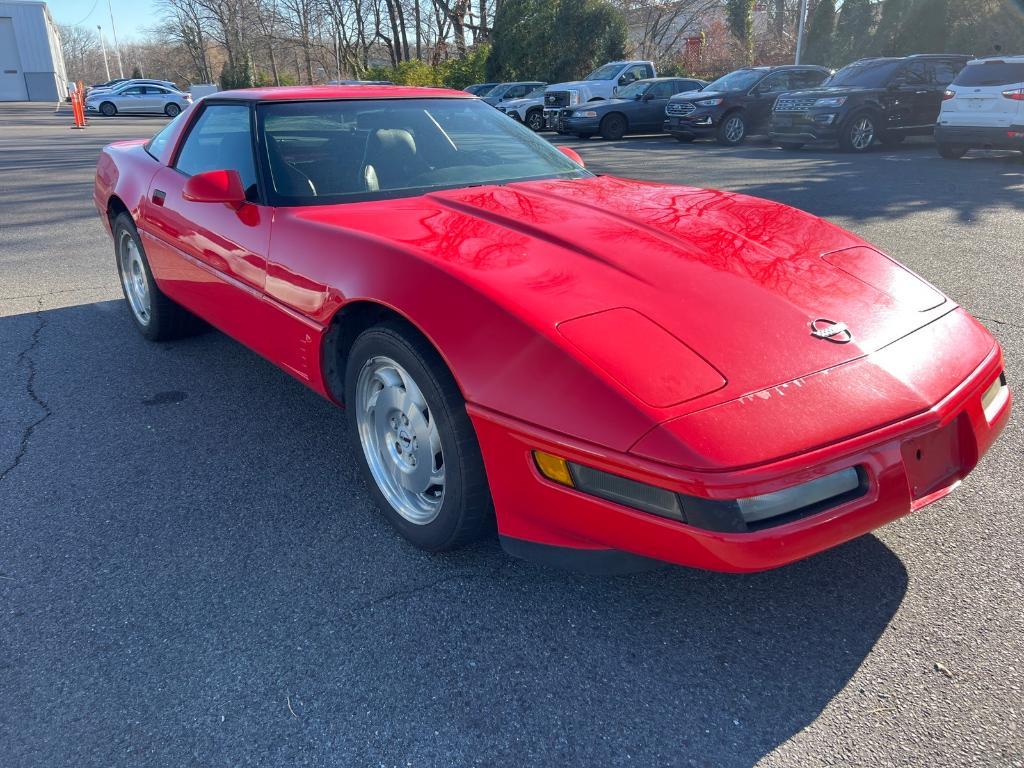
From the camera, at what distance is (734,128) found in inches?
603

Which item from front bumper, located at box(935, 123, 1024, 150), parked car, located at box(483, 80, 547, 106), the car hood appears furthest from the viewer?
parked car, located at box(483, 80, 547, 106)

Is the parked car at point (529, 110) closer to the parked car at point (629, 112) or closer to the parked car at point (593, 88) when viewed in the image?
the parked car at point (593, 88)

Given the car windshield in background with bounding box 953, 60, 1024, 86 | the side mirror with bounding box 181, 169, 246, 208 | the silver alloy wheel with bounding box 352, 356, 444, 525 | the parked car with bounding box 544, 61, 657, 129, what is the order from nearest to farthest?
the silver alloy wheel with bounding box 352, 356, 444, 525 < the side mirror with bounding box 181, 169, 246, 208 < the car windshield in background with bounding box 953, 60, 1024, 86 < the parked car with bounding box 544, 61, 657, 129

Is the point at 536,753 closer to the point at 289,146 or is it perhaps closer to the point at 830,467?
the point at 830,467

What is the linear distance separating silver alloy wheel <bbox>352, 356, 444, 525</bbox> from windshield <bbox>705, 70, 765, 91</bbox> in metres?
14.9

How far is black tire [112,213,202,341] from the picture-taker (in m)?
4.21

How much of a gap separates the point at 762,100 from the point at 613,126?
3316 millimetres

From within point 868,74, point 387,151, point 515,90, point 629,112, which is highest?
point 515,90

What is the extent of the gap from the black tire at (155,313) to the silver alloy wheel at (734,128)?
1319 cm

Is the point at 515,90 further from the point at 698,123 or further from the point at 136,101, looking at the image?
the point at 136,101

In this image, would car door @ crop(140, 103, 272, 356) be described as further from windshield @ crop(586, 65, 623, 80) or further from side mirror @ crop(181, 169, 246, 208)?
windshield @ crop(586, 65, 623, 80)

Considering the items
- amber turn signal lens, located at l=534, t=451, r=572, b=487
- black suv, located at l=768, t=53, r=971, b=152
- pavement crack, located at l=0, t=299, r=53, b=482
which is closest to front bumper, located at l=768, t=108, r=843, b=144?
black suv, located at l=768, t=53, r=971, b=152

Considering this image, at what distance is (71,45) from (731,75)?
339 feet

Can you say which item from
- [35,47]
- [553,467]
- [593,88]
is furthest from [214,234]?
[35,47]
